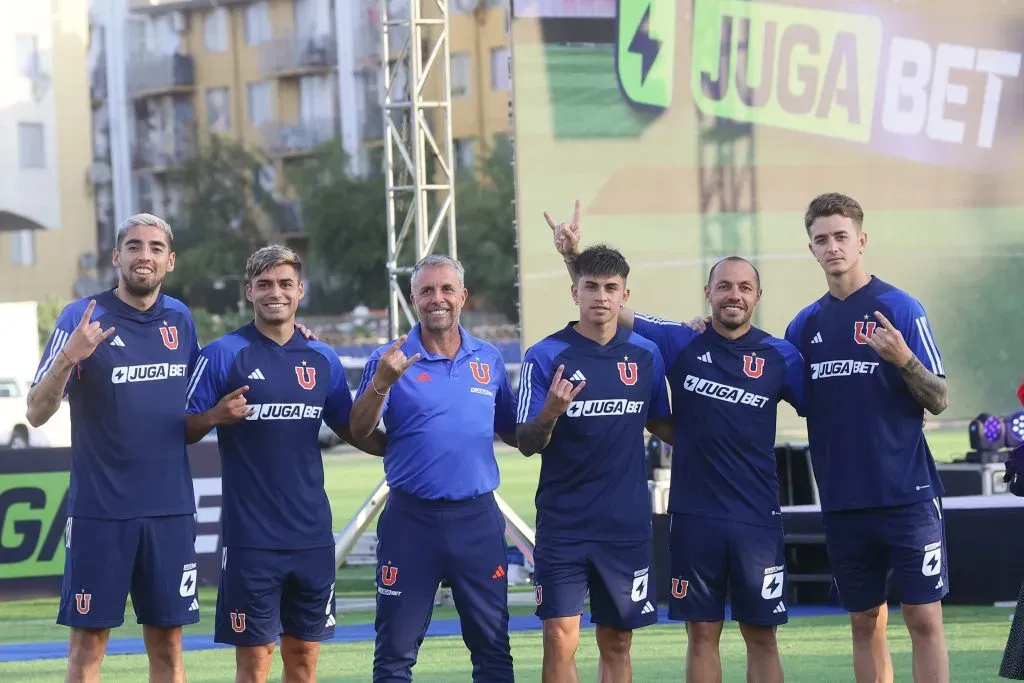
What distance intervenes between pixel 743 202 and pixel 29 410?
7.08 metres

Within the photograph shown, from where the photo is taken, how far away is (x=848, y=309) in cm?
688

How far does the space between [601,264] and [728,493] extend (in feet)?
3.56

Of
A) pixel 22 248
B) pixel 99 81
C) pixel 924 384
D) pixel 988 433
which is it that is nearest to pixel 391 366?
pixel 924 384

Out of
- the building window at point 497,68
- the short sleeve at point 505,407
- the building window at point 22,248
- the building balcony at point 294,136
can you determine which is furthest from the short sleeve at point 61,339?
the building balcony at point 294,136

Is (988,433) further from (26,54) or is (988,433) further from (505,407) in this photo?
(26,54)

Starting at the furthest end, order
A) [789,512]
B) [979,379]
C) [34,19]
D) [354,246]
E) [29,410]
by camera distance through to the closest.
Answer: [34,19] < [354,246] < [979,379] < [789,512] < [29,410]

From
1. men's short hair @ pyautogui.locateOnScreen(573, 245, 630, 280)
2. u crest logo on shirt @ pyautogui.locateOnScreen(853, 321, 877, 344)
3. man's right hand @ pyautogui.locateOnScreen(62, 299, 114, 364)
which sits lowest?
u crest logo on shirt @ pyautogui.locateOnScreen(853, 321, 877, 344)

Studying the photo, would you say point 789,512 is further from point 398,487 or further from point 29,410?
point 29,410

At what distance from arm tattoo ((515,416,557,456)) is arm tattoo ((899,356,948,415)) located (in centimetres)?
146

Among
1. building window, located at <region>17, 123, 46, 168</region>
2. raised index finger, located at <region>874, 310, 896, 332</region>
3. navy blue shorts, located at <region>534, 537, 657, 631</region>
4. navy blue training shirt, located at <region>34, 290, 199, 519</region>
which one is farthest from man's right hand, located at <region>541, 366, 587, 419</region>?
building window, located at <region>17, 123, 46, 168</region>

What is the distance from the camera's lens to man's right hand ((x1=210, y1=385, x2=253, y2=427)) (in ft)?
21.2

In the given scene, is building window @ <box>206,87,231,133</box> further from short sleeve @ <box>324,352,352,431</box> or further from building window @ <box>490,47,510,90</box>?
short sleeve @ <box>324,352,352,431</box>

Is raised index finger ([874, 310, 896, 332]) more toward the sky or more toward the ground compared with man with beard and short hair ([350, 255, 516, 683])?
more toward the sky

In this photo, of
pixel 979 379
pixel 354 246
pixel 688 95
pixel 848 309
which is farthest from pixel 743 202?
pixel 354 246
